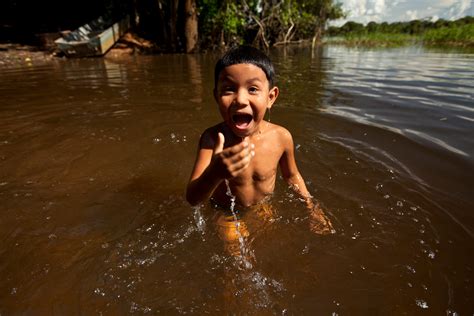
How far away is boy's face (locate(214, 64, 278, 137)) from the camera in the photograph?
5.85 ft

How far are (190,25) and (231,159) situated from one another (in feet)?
47.9

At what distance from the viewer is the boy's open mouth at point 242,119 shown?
1.82m

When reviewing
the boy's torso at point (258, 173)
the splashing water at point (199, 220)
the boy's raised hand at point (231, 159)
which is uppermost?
the boy's raised hand at point (231, 159)

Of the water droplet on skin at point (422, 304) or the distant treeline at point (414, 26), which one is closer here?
the water droplet on skin at point (422, 304)

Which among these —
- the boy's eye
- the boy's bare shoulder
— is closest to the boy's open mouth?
the boy's eye

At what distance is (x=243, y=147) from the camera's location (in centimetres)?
134

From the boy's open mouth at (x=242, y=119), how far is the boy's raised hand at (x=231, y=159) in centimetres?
40

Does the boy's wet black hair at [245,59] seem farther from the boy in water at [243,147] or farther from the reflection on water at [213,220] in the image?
the reflection on water at [213,220]

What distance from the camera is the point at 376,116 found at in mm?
4625

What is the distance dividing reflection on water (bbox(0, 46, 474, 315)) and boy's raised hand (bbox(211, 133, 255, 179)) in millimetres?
718

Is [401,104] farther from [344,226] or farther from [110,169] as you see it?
[110,169]

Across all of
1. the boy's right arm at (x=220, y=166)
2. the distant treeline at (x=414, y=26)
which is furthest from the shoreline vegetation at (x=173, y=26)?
the distant treeline at (x=414, y=26)

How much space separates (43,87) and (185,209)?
588 centimetres

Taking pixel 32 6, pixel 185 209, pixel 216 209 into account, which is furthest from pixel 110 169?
pixel 32 6
